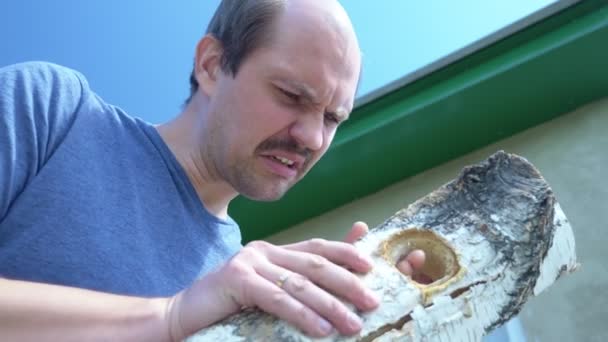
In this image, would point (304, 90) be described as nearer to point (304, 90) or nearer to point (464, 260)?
point (304, 90)

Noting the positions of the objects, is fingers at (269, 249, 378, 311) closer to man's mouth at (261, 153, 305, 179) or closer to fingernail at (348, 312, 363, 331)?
fingernail at (348, 312, 363, 331)

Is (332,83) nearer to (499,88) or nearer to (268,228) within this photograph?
(499,88)

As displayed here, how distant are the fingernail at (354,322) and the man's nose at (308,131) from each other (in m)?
0.43

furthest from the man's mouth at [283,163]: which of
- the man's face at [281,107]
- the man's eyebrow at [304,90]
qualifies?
the man's eyebrow at [304,90]

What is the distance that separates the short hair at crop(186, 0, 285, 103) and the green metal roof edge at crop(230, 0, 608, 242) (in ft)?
2.87

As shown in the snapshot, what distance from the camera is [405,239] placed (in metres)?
0.63

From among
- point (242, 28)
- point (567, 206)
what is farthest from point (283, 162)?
point (567, 206)

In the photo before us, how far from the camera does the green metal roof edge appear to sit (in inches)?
66.2

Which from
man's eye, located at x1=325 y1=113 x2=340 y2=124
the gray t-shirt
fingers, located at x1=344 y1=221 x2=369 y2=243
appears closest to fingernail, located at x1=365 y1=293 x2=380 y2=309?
fingers, located at x1=344 y1=221 x2=369 y2=243

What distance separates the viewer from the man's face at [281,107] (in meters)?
0.88

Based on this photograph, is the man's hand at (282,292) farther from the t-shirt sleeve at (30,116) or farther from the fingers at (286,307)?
the t-shirt sleeve at (30,116)

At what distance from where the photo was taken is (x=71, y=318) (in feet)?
1.60

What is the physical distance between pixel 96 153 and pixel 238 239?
351mm

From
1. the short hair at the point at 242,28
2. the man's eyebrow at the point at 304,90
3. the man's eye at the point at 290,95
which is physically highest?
the short hair at the point at 242,28
